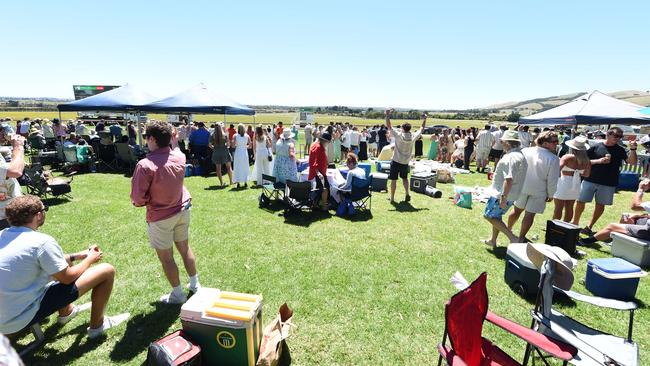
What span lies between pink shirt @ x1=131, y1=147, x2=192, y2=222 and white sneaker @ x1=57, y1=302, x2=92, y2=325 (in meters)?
1.24

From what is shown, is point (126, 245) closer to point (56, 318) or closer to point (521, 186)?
point (56, 318)

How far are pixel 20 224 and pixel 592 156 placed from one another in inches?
305

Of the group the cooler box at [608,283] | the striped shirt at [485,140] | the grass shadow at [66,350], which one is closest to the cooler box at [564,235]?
the cooler box at [608,283]

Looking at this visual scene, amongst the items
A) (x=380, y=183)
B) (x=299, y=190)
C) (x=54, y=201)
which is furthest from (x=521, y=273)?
(x=54, y=201)

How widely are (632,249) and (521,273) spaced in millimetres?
2259

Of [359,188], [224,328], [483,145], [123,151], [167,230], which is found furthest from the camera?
[483,145]

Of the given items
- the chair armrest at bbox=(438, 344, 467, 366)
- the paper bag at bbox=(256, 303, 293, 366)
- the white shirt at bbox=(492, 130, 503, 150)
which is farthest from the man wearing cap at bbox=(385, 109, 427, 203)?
the white shirt at bbox=(492, 130, 503, 150)

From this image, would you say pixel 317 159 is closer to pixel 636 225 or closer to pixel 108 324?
pixel 108 324

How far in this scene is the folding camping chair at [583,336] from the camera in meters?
2.23

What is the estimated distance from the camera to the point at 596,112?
9250mm

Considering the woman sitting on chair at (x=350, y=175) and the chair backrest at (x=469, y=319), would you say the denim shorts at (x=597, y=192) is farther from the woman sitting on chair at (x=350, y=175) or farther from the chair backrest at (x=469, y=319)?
the chair backrest at (x=469, y=319)

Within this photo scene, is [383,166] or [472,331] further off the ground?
[472,331]

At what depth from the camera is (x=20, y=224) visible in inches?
95.2

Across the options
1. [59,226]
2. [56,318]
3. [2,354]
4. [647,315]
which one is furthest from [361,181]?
[2,354]
